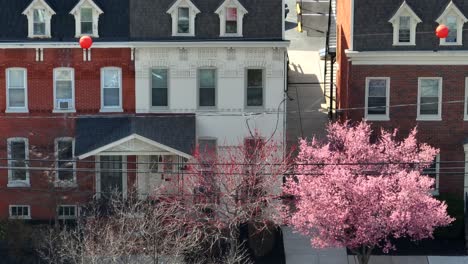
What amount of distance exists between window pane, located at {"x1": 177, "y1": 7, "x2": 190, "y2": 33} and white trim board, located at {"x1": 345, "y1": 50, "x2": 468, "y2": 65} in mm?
5637

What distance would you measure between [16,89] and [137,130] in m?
4.68

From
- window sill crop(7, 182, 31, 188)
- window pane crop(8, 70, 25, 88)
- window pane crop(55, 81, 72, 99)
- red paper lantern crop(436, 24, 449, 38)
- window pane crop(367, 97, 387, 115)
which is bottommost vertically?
window sill crop(7, 182, 31, 188)

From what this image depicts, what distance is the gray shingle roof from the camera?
32.0 meters

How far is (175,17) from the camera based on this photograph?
1288 inches

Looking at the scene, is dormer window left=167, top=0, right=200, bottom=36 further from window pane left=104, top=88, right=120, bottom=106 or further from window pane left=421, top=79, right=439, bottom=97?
window pane left=421, top=79, right=439, bottom=97

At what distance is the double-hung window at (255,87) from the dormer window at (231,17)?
4.73 feet

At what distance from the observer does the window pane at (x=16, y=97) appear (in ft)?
109

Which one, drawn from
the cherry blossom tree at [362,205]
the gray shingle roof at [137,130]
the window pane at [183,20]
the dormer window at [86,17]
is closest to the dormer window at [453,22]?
the cherry blossom tree at [362,205]

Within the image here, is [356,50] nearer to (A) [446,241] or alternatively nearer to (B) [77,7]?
(A) [446,241]

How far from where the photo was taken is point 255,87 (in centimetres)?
3300

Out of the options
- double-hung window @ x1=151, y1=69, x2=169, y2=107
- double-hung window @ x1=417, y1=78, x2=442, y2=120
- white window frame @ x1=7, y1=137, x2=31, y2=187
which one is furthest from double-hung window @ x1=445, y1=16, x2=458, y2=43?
white window frame @ x1=7, y1=137, x2=31, y2=187

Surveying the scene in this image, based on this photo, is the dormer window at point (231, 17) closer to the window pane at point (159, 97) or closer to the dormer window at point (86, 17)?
the window pane at point (159, 97)

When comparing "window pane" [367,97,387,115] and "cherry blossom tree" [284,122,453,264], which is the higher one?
"window pane" [367,97,387,115]

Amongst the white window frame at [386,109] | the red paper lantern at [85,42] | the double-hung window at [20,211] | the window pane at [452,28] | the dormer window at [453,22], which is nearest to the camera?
the red paper lantern at [85,42]
